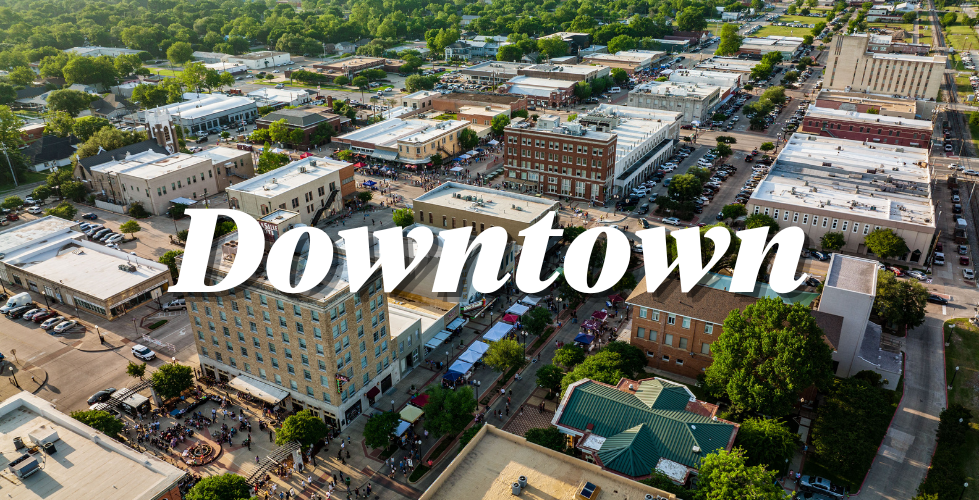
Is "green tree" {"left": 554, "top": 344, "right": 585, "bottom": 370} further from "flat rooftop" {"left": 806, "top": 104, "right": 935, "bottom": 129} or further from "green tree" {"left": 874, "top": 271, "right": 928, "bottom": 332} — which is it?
"flat rooftop" {"left": 806, "top": 104, "right": 935, "bottom": 129}

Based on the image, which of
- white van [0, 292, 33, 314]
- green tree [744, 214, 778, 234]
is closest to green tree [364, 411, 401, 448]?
white van [0, 292, 33, 314]

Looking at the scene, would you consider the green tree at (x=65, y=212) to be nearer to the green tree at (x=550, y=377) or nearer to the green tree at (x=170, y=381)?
the green tree at (x=170, y=381)

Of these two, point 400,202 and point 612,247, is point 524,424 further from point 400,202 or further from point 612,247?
point 400,202

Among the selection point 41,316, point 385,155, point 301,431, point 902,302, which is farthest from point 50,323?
point 902,302

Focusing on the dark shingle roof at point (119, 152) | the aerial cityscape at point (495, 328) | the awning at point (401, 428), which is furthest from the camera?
the dark shingle roof at point (119, 152)

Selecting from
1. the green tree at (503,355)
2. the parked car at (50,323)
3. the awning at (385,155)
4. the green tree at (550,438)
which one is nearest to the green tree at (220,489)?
the green tree at (550,438)

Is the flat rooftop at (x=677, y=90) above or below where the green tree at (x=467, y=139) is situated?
above

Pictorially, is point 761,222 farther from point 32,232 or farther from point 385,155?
point 32,232

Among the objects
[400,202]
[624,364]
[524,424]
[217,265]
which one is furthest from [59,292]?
[624,364]
